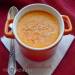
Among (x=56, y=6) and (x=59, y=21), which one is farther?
(x=56, y=6)

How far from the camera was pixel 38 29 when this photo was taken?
57 centimetres

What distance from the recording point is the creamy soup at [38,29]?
56cm

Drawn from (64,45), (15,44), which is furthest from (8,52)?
(64,45)

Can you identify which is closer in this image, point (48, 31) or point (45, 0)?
point (48, 31)

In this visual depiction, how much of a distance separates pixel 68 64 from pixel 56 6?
0.18 meters

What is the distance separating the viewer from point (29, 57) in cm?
60

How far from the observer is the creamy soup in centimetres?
56

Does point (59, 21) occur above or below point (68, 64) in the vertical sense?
above

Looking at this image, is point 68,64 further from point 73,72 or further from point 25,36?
point 25,36

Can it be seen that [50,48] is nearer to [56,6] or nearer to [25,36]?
[25,36]

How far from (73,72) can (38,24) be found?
0.49 feet

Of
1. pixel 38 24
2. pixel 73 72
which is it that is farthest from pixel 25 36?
pixel 73 72

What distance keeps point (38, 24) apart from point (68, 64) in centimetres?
13

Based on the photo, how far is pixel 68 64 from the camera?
2.01 ft
